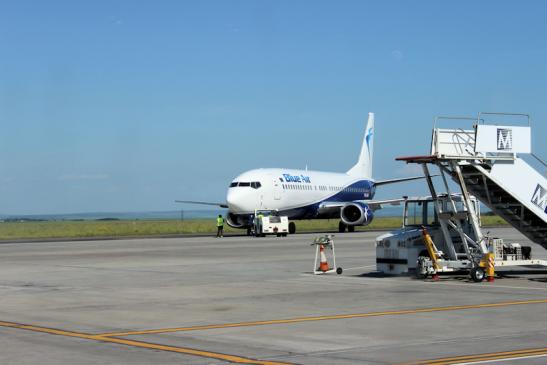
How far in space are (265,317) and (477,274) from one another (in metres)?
8.14

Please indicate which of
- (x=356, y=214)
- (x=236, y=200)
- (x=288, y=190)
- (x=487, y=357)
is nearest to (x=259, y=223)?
(x=236, y=200)

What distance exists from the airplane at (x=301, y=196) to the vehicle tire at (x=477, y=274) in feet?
116

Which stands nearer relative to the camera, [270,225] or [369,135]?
[270,225]

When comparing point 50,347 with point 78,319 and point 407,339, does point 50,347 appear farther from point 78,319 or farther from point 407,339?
point 407,339

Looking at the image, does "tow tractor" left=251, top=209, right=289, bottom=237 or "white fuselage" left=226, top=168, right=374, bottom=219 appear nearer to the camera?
"tow tractor" left=251, top=209, right=289, bottom=237

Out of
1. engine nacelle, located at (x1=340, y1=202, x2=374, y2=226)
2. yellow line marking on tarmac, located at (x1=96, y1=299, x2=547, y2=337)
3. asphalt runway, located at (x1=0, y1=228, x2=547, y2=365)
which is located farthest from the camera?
engine nacelle, located at (x1=340, y1=202, x2=374, y2=226)

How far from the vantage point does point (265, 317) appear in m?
15.3

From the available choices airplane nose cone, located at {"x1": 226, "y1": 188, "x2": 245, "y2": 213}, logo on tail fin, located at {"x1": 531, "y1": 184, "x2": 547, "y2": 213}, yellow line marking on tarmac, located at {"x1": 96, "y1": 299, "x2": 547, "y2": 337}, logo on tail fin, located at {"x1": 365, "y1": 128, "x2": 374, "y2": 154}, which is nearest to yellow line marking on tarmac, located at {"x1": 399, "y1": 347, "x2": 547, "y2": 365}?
yellow line marking on tarmac, located at {"x1": 96, "y1": 299, "x2": 547, "y2": 337}

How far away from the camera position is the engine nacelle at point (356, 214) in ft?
202

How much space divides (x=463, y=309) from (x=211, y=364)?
22.9ft

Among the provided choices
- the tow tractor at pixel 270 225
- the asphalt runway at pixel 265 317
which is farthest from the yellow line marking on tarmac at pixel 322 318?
the tow tractor at pixel 270 225

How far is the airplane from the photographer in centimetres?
5750

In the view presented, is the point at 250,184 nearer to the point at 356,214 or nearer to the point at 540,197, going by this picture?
the point at 356,214

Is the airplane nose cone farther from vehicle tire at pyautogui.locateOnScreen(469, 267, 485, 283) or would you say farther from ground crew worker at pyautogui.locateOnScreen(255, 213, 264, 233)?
vehicle tire at pyautogui.locateOnScreen(469, 267, 485, 283)
